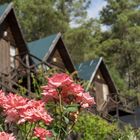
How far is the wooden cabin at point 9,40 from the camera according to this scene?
19703mm

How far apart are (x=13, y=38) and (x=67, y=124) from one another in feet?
56.8

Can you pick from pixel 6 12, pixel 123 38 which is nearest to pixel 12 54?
pixel 6 12

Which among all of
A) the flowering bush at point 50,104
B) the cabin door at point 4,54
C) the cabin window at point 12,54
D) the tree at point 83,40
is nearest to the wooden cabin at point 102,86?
the tree at point 83,40

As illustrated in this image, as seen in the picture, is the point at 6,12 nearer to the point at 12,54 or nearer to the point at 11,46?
the point at 11,46

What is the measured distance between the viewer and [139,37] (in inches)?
1618

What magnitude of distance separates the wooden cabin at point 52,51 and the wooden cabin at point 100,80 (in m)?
2.16

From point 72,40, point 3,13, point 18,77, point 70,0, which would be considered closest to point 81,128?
point 18,77

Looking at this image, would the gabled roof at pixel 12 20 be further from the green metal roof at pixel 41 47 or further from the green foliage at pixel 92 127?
the green foliage at pixel 92 127

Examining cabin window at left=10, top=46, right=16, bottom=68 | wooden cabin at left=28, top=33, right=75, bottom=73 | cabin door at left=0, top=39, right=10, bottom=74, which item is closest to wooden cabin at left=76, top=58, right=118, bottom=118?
wooden cabin at left=28, top=33, right=75, bottom=73

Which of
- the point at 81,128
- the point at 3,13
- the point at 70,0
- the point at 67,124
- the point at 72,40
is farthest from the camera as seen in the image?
the point at 70,0

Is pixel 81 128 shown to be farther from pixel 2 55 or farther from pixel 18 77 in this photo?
pixel 2 55

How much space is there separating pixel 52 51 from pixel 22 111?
67.2ft

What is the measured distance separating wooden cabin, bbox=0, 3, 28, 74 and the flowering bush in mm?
15717

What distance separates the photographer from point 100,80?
30203 mm
